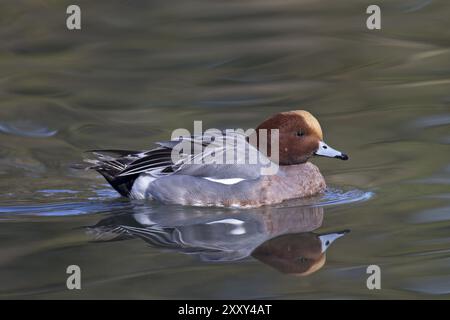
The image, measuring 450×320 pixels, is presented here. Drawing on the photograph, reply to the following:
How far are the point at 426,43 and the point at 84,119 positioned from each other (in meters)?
4.15

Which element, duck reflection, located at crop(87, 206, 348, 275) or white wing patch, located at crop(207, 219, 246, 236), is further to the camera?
white wing patch, located at crop(207, 219, 246, 236)

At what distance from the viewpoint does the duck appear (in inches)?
305

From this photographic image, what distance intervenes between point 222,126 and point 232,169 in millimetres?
1923

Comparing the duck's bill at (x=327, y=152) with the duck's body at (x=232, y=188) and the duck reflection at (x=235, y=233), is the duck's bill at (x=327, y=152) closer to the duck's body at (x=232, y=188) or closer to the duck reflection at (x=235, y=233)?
the duck's body at (x=232, y=188)

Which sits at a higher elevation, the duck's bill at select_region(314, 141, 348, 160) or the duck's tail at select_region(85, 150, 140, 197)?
the duck's bill at select_region(314, 141, 348, 160)

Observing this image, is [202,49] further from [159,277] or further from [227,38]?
[159,277]

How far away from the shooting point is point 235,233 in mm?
6930

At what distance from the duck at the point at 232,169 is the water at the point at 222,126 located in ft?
0.50

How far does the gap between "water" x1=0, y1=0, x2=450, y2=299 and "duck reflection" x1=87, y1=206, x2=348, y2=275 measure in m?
0.02

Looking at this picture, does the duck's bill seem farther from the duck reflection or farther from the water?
the duck reflection

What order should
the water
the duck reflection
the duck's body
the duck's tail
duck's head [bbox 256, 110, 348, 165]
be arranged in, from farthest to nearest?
the duck's tail → duck's head [bbox 256, 110, 348, 165] → the duck's body → the duck reflection → the water

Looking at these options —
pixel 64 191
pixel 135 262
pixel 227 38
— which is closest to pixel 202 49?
pixel 227 38

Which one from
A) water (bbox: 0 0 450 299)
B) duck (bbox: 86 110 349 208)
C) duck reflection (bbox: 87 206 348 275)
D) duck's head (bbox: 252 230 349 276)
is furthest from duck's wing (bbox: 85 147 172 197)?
duck's head (bbox: 252 230 349 276)

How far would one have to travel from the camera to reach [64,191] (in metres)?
8.25
